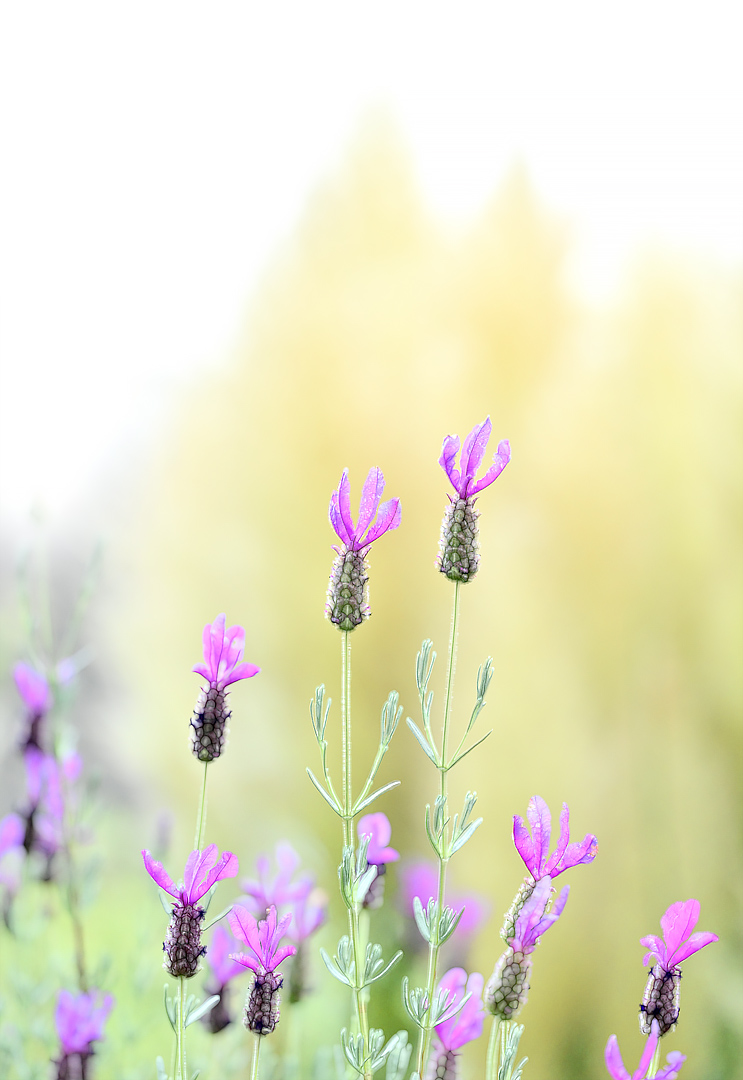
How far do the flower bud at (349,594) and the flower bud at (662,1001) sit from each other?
15 centimetres

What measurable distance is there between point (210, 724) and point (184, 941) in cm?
7

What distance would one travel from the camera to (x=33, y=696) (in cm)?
52

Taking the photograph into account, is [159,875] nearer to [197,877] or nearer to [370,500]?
[197,877]

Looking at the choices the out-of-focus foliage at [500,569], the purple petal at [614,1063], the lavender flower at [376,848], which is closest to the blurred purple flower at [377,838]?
the lavender flower at [376,848]

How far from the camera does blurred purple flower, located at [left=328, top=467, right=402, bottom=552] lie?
10.5 inches

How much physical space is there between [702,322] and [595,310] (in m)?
0.17

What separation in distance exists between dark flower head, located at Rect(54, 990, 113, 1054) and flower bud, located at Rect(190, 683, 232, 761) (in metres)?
0.18

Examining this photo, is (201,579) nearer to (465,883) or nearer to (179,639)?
(179,639)

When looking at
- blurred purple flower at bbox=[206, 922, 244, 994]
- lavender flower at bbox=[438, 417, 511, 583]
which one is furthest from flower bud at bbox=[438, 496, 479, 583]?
blurred purple flower at bbox=[206, 922, 244, 994]

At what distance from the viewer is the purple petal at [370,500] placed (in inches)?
10.6

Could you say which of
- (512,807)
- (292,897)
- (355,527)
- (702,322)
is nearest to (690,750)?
(512,807)

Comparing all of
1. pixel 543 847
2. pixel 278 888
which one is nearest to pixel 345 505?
pixel 543 847

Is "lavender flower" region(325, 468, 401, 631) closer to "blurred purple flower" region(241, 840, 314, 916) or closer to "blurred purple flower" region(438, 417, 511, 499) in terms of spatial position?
"blurred purple flower" region(438, 417, 511, 499)

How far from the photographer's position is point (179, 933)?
0.90 ft
